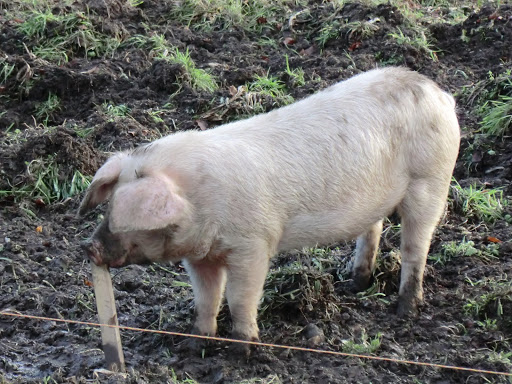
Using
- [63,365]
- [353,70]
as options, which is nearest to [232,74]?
[353,70]

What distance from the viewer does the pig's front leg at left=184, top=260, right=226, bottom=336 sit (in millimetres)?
5094

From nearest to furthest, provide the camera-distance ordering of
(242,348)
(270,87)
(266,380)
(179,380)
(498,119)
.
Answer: (266,380)
(179,380)
(242,348)
(498,119)
(270,87)

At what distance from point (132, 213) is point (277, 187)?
37.2 inches

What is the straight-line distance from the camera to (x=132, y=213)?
170 inches

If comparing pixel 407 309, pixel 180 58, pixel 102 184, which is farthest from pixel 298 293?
pixel 180 58

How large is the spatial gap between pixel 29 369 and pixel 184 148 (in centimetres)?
155

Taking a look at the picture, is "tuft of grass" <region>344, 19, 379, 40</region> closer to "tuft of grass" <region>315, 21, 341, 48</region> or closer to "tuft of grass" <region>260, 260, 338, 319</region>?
"tuft of grass" <region>315, 21, 341, 48</region>

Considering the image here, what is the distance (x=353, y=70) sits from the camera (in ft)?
28.7

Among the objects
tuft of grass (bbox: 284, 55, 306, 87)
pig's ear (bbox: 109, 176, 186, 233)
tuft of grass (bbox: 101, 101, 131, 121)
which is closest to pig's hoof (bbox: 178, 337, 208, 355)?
pig's ear (bbox: 109, 176, 186, 233)

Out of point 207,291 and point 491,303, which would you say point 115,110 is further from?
point 491,303

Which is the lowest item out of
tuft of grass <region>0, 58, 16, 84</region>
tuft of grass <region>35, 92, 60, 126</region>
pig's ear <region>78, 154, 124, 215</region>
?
tuft of grass <region>35, 92, 60, 126</region>

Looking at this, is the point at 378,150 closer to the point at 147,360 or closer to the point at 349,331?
the point at 349,331

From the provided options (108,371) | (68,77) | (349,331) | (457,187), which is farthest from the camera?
(68,77)

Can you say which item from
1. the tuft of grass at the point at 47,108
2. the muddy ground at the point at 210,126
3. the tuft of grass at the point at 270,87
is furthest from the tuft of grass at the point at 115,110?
the tuft of grass at the point at 270,87
